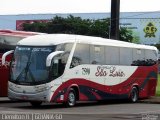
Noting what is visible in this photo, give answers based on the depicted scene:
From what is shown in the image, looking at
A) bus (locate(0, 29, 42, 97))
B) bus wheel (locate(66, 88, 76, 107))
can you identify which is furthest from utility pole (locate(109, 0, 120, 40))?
bus wheel (locate(66, 88, 76, 107))

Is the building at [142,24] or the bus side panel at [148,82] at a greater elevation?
the building at [142,24]

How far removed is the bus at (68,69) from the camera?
22.9 meters

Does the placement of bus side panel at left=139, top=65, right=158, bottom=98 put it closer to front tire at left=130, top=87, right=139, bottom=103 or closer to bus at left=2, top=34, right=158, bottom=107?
front tire at left=130, top=87, right=139, bottom=103

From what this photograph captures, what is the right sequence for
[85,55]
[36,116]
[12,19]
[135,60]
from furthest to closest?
[12,19], [135,60], [85,55], [36,116]

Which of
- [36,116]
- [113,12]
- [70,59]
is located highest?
[113,12]

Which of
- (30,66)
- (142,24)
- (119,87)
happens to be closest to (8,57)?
(30,66)

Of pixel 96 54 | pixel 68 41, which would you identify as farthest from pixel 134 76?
pixel 68 41

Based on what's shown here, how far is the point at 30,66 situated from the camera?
76.2ft

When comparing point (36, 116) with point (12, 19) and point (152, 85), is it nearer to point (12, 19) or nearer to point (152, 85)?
point (152, 85)

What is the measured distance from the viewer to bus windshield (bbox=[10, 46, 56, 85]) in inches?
904

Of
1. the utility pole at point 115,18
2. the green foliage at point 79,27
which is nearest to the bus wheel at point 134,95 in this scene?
the utility pole at point 115,18

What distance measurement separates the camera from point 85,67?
2481 centimetres

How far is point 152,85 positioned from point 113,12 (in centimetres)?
523

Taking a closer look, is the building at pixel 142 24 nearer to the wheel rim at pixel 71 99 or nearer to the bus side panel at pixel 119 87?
the bus side panel at pixel 119 87
